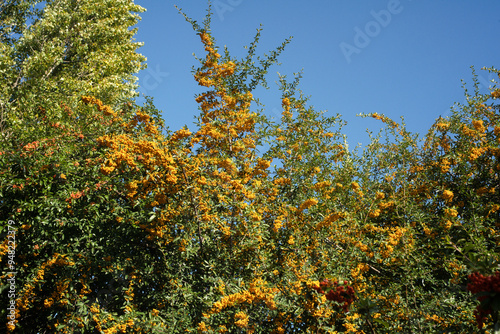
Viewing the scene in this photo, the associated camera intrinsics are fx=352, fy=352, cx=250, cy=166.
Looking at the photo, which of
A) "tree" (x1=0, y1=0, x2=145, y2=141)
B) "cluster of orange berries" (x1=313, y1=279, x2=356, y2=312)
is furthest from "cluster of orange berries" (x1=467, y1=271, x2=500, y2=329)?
"tree" (x1=0, y1=0, x2=145, y2=141)

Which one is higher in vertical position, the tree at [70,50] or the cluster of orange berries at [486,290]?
the tree at [70,50]

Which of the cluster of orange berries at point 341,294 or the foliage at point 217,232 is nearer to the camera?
the cluster of orange berries at point 341,294

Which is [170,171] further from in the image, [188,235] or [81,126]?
[81,126]

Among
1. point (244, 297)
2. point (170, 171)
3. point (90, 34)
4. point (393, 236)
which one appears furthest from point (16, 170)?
point (90, 34)

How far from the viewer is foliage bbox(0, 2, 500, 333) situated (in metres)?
3.62

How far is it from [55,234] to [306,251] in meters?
3.03

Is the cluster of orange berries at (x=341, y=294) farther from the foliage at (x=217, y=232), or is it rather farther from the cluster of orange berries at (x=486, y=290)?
the cluster of orange berries at (x=486, y=290)

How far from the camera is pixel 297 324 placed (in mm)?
3754

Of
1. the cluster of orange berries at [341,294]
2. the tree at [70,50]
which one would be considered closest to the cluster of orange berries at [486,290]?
the cluster of orange berries at [341,294]

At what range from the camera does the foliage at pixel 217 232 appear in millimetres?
3621

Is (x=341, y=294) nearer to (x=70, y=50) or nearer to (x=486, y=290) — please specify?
(x=486, y=290)

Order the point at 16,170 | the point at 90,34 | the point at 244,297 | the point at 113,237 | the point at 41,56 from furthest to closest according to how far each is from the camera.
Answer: the point at 90,34 < the point at 41,56 < the point at 16,170 < the point at 113,237 < the point at 244,297

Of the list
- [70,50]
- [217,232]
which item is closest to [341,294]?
[217,232]

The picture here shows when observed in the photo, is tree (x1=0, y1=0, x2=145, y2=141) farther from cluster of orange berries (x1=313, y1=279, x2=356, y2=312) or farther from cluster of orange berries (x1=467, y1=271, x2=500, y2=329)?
cluster of orange berries (x1=467, y1=271, x2=500, y2=329)
